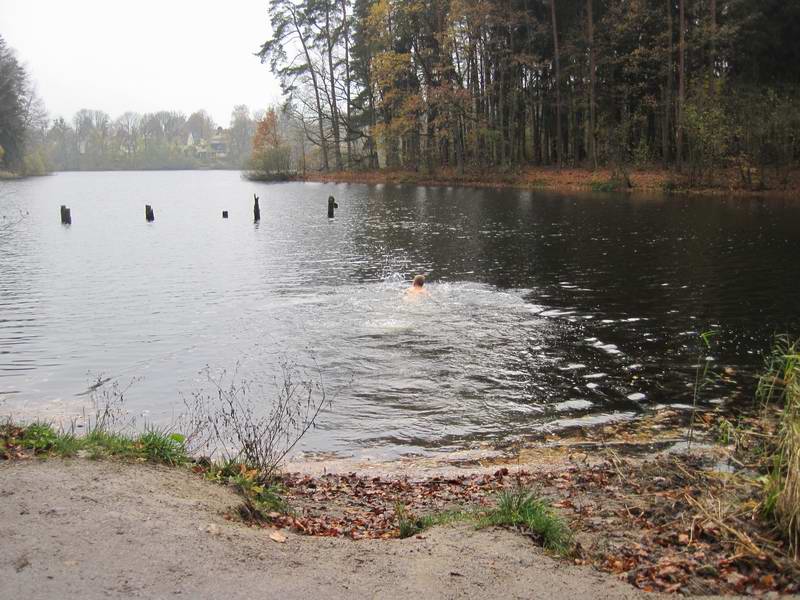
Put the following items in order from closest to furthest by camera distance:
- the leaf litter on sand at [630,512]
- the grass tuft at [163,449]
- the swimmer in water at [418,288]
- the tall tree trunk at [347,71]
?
the leaf litter on sand at [630,512]
the grass tuft at [163,449]
the swimmer in water at [418,288]
the tall tree trunk at [347,71]

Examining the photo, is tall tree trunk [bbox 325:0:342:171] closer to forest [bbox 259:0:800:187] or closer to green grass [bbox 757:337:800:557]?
forest [bbox 259:0:800:187]

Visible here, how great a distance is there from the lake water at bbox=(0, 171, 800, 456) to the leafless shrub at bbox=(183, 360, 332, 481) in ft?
0.76

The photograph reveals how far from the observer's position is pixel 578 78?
52.5m

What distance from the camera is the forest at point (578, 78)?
40719 mm

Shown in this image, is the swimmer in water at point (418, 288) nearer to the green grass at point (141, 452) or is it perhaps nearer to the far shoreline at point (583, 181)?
the green grass at point (141, 452)

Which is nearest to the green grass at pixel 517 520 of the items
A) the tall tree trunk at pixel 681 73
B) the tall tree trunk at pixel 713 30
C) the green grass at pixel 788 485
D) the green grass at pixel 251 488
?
the green grass at pixel 251 488

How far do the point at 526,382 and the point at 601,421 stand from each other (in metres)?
1.80

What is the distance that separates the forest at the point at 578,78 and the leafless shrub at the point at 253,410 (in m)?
36.7

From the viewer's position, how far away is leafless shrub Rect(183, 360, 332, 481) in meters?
8.53

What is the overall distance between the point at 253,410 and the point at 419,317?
242 inches

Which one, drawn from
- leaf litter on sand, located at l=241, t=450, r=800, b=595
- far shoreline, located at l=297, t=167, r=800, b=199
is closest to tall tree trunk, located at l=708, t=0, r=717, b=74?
far shoreline, located at l=297, t=167, r=800, b=199

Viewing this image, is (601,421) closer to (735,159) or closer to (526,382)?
(526,382)

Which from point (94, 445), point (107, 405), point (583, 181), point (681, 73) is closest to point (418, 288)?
point (107, 405)

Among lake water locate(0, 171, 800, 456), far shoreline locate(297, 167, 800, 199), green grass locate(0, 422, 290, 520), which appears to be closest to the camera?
green grass locate(0, 422, 290, 520)
